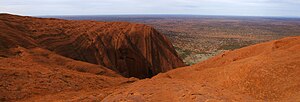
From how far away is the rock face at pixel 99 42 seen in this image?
13742 millimetres

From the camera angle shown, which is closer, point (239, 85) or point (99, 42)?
point (239, 85)

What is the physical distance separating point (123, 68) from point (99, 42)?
180 cm


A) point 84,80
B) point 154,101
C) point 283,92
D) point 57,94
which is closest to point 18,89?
point 57,94

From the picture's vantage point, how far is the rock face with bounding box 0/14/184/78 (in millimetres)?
13742

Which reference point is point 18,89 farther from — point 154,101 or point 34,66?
point 154,101

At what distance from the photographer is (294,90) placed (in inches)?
244

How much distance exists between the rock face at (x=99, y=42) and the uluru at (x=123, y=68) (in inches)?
1.8

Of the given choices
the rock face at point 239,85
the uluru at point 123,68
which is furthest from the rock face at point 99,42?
the rock face at point 239,85

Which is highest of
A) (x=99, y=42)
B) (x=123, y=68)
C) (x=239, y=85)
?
(x=239, y=85)

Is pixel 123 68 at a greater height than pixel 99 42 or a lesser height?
lesser

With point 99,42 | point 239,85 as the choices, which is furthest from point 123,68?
point 239,85

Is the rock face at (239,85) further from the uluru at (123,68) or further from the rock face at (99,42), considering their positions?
the rock face at (99,42)

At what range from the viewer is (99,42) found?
15.5m

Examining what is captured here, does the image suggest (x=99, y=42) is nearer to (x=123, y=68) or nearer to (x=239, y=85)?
(x=123, y=68)
